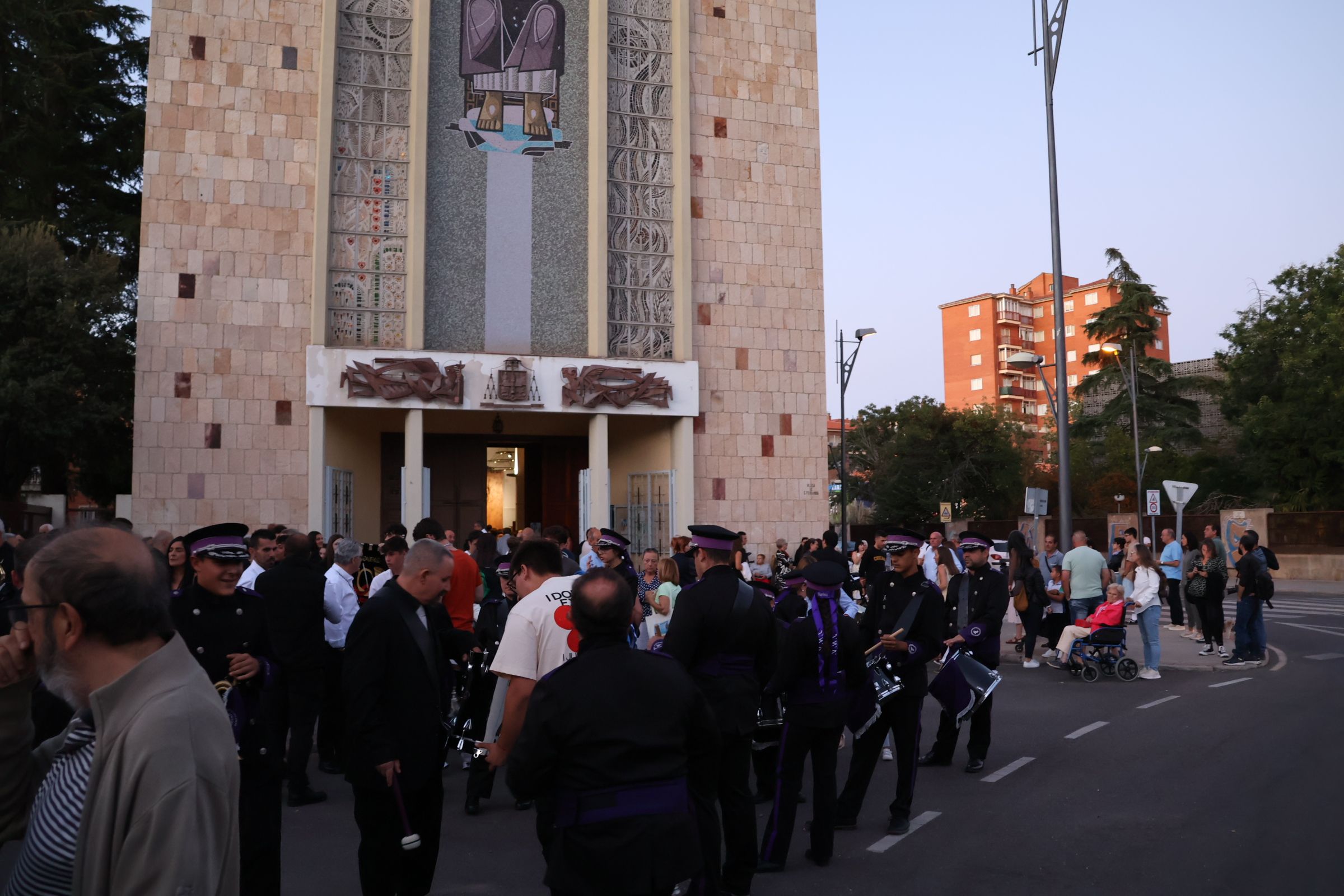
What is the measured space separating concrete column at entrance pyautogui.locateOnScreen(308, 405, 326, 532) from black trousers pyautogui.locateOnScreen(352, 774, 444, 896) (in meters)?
19.9

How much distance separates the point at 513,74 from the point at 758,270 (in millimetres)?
7844

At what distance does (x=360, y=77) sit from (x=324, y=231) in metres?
3.99

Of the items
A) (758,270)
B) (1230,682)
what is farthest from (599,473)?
(1230,682)

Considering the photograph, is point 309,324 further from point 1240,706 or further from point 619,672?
point 619,672

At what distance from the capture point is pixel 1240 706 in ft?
39.7

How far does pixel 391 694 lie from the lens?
507 cm

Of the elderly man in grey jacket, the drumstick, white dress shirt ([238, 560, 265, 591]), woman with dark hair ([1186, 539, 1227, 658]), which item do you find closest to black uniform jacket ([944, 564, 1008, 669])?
the drumstick

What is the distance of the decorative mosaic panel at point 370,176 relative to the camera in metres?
24.9

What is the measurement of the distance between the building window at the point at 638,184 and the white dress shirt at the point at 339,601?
58.4ft

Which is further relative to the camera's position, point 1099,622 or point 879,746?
point 1099,622

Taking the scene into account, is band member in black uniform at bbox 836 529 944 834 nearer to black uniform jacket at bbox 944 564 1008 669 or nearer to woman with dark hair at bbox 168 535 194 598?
black uniform jacket at bbox 944 564 1008 669

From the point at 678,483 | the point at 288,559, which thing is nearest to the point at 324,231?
the point at 678,483

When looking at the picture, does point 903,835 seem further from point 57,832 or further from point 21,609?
point 21,609

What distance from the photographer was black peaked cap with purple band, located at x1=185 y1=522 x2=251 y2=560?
5.36 m
